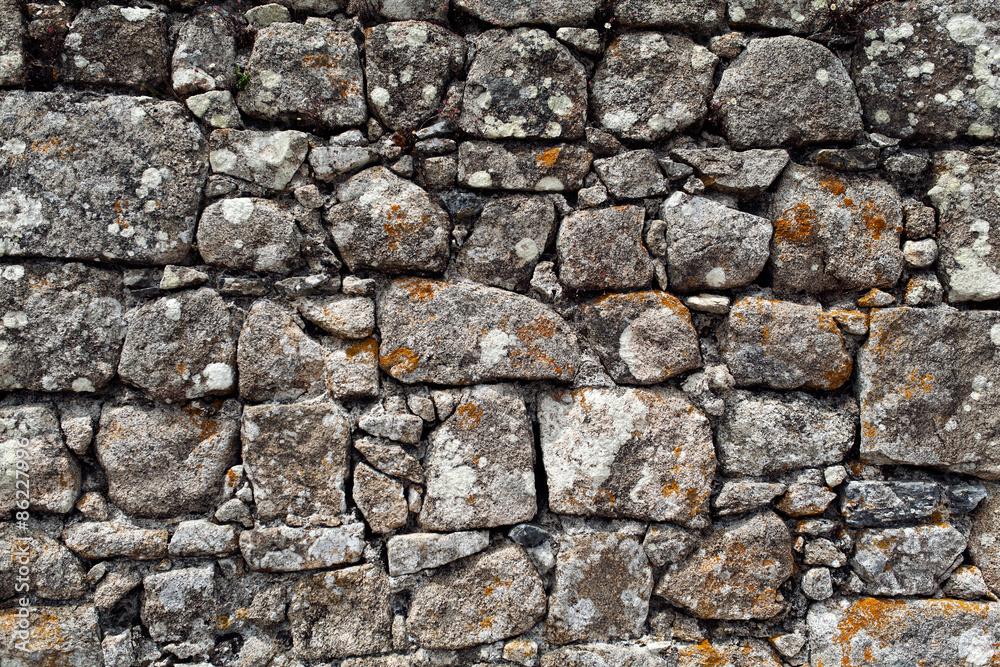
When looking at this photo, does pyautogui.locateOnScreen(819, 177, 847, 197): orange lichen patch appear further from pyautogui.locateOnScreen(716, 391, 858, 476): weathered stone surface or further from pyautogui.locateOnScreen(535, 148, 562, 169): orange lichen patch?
pyautogui.locateOnScreen(535, 148, 562, 169): orange lichen patch

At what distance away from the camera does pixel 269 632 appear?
245 cm

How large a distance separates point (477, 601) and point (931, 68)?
3.08m

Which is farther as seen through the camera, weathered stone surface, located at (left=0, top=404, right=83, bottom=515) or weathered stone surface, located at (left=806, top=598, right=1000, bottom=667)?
weathered stone surface, located at (left=806, top=598, right=1000, bottom=667)

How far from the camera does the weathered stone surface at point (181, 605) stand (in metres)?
2.37

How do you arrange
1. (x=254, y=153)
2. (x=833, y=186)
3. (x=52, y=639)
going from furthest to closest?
1. (x=833, y=186)
2. (x=254, y=153)
3. (x=52, y=639)

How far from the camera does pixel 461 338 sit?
97.2 inches

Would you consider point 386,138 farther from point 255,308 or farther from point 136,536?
point 136,536

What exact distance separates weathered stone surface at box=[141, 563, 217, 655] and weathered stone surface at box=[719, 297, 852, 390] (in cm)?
249

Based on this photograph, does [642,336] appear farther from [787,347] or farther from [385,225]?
[385,225]

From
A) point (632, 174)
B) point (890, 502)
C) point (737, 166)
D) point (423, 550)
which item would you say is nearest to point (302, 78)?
point (632, 174)

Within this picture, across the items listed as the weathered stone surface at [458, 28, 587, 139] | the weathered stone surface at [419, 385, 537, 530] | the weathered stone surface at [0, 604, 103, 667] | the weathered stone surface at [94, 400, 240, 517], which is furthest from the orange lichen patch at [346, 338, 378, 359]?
the weathered stone surface at [0, 604, 103, 667]

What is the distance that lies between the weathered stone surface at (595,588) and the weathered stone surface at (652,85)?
6.02ft

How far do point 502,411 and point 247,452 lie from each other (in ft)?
3.61

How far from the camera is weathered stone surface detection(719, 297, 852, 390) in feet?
8.27
